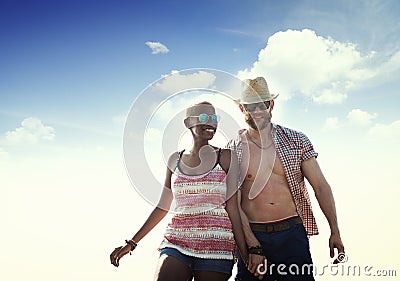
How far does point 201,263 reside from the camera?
410 cm

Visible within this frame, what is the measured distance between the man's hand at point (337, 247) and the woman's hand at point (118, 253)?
2.28 m

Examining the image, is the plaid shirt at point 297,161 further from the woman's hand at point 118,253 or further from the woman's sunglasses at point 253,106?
the woman's hand at point 118,253

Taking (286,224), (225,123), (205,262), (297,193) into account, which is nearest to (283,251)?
(286,224)

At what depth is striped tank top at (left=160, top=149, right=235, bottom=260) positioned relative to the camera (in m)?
4.15

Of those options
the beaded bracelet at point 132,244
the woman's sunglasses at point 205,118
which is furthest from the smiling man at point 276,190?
the beaded bracelet at point 132,244

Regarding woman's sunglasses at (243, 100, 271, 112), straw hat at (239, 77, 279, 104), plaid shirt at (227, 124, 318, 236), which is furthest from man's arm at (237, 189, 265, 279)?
straw hat at (239, 77, 279, 104)

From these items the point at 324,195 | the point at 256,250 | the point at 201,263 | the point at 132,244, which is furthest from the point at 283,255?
the point at 132,244

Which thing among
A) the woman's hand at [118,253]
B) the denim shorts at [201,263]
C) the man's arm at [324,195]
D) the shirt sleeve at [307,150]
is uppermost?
the shirt sleeve at [307,150]

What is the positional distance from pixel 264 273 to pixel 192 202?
3.79 feet

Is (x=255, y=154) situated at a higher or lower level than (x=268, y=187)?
higher

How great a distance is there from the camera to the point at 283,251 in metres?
4.69

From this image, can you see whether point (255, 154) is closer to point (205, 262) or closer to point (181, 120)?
point (181, 120)

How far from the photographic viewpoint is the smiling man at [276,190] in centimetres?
468

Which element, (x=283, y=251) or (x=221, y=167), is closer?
(x=221, y=167)
